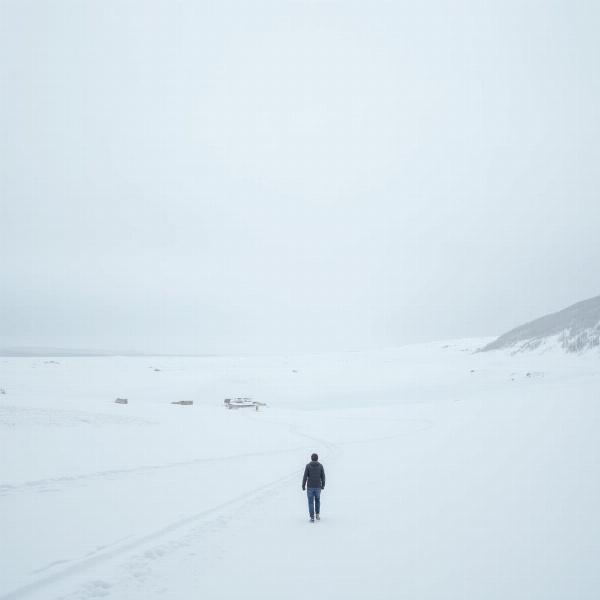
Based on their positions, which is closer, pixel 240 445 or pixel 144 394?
pixel 240 445

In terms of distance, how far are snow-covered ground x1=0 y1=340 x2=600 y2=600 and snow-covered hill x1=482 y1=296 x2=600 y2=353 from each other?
40.3 meters

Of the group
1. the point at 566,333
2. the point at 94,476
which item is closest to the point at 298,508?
the point at 94,476

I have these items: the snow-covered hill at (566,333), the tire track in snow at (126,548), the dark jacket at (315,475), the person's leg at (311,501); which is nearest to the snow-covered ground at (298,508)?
the tire track in snow at (126,548)

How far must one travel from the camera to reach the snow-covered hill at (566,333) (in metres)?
63.5

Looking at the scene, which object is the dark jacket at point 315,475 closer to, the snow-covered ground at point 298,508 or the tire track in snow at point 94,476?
the snow-covered ground at point 298,508

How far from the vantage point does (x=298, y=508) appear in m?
13.1

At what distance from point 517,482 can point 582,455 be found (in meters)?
3.70

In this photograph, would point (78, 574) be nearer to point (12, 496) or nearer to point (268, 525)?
point (268, 525)

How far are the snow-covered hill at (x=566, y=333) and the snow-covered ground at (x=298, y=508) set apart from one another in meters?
40.3

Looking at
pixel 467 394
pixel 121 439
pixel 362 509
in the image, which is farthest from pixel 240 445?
pixel 467 394

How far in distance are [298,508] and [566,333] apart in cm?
7449

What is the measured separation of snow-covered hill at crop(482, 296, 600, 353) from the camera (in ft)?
208

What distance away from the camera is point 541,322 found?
98.4m

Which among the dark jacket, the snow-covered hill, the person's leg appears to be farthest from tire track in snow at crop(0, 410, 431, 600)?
the snow-covered hill
